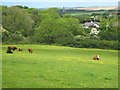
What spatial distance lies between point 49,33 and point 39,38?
3816 mm

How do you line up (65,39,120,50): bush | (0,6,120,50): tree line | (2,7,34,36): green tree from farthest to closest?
(2,7,34,36): green tree, (0,6,120,50): tree line, (65,39,120,50): bush

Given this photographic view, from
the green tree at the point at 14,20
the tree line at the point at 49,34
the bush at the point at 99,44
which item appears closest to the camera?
the bush at the point at 99,44

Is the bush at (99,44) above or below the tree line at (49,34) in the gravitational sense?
below

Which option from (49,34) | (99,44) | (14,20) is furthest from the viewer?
(14,20)

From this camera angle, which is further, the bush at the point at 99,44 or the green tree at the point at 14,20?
the green tree at the point at 14,20

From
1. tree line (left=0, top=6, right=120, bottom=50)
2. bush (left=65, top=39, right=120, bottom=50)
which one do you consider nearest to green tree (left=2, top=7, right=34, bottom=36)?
tree line (left=0, top=6, right=120, bottom=50)

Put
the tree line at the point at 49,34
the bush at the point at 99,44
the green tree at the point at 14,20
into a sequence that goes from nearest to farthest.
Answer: the bush at the point at 99,44, the tree line at the point at 49,34, the green tree at the point at 14,20

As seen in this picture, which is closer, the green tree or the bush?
the bush

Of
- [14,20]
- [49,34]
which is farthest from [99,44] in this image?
[14,20]

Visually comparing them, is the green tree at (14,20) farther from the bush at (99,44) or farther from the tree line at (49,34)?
the bush at (99,44)

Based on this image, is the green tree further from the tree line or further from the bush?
the bush

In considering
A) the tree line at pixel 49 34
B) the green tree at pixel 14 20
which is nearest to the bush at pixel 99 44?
the tree line at pixel 49 34

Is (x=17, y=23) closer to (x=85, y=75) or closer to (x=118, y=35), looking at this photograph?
(x=118, y=35)

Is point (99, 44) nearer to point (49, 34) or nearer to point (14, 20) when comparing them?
point (49, 34)
